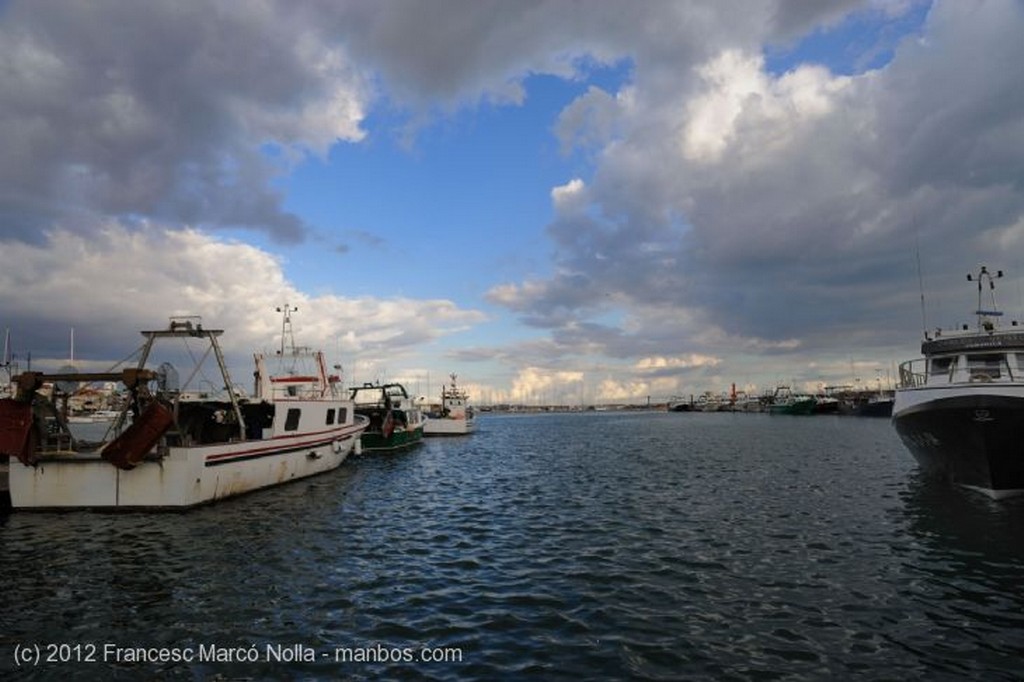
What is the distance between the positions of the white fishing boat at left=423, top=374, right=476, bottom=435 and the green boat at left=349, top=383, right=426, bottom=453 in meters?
12.1

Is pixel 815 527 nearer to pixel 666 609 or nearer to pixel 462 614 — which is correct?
pixel 666 609

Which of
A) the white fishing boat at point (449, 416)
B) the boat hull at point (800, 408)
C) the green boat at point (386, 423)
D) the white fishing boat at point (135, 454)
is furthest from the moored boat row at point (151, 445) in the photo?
the boat hull at point (800, 408)

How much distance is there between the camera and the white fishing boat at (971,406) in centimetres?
1956

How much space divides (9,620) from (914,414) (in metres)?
28.4

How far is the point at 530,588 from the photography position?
1260 cm

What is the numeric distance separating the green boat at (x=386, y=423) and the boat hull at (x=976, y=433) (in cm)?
3747

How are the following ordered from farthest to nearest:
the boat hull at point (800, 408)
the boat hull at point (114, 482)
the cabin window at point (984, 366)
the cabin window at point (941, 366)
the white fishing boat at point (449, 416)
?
the boat hull at point (800, 408)
the white fishing boat at point (449, 416)
the cabin window at point (941, 366)
the cabin window at point (984, 366)
the boat hull at point (114, 482)

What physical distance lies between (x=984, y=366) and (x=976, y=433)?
14.2 ft

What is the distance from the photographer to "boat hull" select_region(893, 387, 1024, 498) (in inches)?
755

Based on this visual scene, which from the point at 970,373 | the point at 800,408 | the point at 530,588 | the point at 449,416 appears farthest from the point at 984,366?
the point at 800,408

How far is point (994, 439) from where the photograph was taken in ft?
64.8

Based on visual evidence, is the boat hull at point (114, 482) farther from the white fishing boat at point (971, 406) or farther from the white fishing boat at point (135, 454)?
the white fishing boat at point (971, 406)

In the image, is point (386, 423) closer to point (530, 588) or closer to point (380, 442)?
point (380, 442)

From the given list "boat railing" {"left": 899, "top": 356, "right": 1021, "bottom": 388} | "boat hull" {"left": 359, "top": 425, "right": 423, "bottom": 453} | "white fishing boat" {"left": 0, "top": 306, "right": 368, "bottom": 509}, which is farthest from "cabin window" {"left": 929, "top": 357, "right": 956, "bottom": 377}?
"boat hull" {"left": 359, "top": 425, "right": 423, "bottom": 453}
